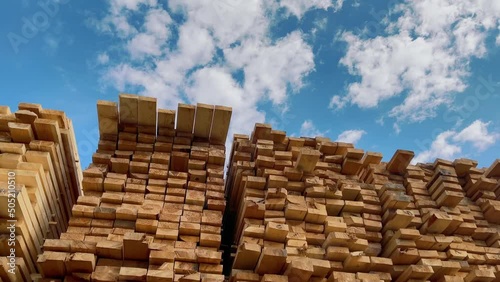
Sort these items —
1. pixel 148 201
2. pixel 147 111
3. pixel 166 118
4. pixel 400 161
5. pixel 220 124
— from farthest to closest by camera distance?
pixel 400 161, pixel 220 124, pixel 166 118, pixel 147 111, pixel 148 201

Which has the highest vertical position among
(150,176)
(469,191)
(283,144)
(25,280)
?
(283,144)

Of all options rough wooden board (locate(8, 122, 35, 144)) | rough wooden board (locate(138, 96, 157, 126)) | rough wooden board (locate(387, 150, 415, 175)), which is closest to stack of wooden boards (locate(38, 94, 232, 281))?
rough wooden board (locate(138, 96, 157, 126))

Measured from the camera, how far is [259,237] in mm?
4594

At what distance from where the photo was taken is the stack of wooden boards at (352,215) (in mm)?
4531

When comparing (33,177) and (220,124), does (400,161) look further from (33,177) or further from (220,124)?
(33,177)

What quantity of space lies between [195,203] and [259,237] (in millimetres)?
927

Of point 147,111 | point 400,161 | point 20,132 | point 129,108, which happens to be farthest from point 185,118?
point 400,161

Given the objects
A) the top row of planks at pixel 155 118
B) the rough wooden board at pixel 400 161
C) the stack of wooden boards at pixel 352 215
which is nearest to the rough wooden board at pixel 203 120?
the top row of planks at pixel 155 118

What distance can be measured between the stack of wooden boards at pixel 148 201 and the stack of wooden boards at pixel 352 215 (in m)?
0.44

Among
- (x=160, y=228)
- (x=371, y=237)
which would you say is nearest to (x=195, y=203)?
(x=160, y=228)

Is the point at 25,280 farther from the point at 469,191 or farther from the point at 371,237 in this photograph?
the point at 469,191

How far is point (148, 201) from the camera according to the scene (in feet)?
15.8

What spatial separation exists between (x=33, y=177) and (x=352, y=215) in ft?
12.6

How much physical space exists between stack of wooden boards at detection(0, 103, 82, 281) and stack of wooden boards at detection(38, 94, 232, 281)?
35 cm
